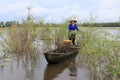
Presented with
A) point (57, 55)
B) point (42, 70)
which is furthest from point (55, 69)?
point (57, 55)

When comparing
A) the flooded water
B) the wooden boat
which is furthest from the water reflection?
the wooden boat

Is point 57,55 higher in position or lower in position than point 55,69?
higher

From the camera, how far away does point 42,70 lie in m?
10.5

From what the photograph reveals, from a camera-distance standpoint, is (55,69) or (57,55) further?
(57,55)

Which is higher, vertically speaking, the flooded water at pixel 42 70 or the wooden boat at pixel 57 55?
the wooden boat at pixel 57 55

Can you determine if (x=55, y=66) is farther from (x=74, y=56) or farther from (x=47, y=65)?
(x=74, y=56)

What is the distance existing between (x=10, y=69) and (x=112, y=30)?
457cm

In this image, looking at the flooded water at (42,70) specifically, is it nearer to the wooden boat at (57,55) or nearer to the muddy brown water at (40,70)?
the muddy brown water at (40,70)

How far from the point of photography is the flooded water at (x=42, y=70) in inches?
365

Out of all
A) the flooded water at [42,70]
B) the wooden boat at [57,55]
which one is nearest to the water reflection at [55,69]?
the flooded water at [42,70]

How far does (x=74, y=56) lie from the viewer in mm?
13688

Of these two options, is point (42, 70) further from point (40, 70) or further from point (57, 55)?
point (57, 55)

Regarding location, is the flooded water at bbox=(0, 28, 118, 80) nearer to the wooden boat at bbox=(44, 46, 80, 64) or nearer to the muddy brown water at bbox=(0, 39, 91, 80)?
the muddy brown water at bbox=(0, 39, 91, 80)

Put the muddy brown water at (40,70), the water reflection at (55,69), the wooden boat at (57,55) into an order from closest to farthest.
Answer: the muddy brown water at (40,70) → the water reflection at (55,69) → the wooden boat at (57,55)
